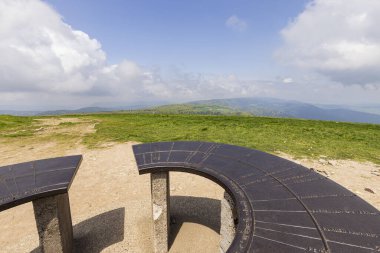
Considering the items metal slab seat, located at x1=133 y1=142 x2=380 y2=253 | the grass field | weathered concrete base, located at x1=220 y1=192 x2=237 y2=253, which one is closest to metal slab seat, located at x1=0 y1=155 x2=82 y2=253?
metal slab seat, located at x1=133 y1=142 x2=380 y2=253

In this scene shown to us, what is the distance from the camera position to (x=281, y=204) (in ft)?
12.2

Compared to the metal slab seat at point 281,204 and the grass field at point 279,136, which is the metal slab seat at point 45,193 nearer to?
the metal slab seat at point 281,204

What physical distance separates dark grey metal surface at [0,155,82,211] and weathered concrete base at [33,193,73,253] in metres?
0.44

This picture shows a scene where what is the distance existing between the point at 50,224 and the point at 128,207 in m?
2.94

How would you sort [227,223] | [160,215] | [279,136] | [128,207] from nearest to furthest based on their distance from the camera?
[227,223], [160,215], [128,207], [279,136]

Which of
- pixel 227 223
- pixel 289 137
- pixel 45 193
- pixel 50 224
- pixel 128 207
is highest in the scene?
pixel 45 193

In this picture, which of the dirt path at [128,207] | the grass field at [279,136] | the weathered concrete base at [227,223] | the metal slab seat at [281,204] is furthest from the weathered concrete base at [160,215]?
the grass field at [279,136]

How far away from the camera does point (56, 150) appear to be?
14.2 m

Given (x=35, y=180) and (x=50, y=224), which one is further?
(x=50, y=224)

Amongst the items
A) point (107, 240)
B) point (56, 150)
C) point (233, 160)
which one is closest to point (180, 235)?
point (107, 240)

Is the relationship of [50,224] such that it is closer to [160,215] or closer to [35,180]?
[35,180]

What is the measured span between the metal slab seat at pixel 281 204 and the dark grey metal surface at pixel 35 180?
5.35ft

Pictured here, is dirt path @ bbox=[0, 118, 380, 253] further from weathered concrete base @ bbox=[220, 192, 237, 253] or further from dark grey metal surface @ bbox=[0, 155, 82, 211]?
dark grey metal surface @ bbox=[0, 155, 82, 211]

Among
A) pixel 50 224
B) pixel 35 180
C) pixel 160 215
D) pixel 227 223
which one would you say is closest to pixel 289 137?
pixel 227 223
